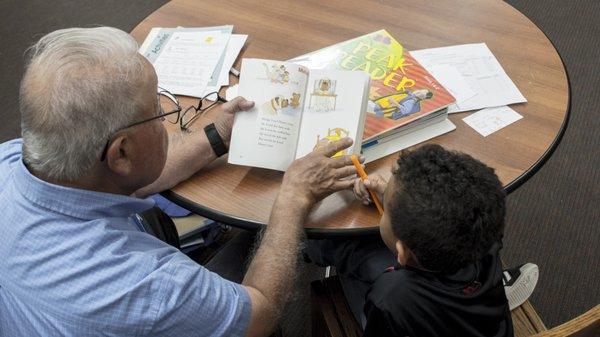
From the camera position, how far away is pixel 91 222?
899mm

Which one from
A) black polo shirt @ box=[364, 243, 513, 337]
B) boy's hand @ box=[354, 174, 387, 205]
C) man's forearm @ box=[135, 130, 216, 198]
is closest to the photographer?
black polo shirt @ box=[364, 243, 513, 337]

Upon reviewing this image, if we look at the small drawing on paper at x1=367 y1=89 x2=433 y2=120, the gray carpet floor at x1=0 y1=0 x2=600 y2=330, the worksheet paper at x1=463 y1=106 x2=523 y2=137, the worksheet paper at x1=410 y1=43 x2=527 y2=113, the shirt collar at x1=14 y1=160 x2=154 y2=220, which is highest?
the worksheet paper at x1=410 y1=43 x2=527 y2=113

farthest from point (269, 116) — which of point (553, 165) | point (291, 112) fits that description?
point (553, 165)

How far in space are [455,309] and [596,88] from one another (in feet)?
6.60

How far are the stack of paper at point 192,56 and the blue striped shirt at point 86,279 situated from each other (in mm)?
543

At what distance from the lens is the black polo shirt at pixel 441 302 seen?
0.97m

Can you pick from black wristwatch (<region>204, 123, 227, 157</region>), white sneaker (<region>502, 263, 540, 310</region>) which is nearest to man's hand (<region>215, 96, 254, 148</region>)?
black wristwatch (<region>204, 123, 227, 157</region>)

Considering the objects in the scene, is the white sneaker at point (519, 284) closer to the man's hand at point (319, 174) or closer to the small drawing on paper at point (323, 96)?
the man's hand at point (319, 174)

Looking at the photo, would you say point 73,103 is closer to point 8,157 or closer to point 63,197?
point 63,197

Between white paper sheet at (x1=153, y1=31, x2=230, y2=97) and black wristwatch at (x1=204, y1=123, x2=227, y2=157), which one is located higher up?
white paper sheet at (x1=153, y1=31, x2=230, y2=97)

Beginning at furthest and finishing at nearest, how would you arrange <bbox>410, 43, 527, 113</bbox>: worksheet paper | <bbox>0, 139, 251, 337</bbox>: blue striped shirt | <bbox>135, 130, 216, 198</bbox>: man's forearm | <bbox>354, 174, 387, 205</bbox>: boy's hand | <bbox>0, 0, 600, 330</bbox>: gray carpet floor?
<bbox>0, 0, 600, 330</bbox>: gray carpet floor → <bbox>410, 43, 527, 113</bbox>: worksheet paper → <bbox>135, 130, 216, 198</bbox>: man's forearm → <bbox>354, 174, 387, 205</bbox>: boy's hand → <bbox>0, 139, 251, 337</bbox>: blue striped shirt

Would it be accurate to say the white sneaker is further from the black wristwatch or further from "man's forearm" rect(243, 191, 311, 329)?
the black wristwatch

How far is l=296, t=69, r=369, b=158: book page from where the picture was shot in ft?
3.83

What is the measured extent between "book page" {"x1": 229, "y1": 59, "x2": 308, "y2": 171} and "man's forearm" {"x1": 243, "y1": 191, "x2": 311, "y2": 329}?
Answer: 13 centimetres
